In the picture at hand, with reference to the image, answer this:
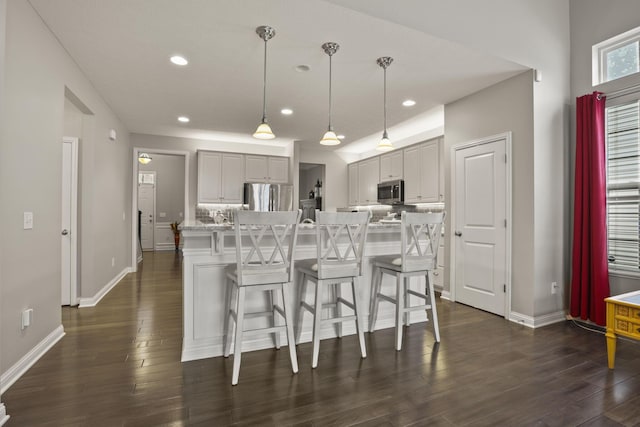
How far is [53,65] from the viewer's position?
2.74 metres

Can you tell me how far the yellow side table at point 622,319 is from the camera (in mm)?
2250

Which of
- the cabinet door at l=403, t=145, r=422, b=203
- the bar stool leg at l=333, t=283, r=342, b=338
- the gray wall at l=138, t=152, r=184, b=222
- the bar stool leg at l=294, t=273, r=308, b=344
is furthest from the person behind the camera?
the gray wall at l=138, t=152, r=184, b=222

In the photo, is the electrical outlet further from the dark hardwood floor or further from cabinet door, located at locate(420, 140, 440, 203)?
cabinet door, located at locate(420, 140, 440, 203)

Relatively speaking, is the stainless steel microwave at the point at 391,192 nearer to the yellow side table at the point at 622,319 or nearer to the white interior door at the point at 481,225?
the white interior door at the point at 481,225

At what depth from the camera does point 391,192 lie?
592 centimetres

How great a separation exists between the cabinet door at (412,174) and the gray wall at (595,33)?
2.17 meters

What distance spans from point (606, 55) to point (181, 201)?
32.0 feet

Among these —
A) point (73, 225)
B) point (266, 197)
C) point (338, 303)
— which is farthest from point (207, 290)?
point (266, 197)

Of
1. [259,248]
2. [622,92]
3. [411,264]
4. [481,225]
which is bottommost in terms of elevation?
[411,264]

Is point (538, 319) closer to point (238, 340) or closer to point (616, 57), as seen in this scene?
point (616, 57)

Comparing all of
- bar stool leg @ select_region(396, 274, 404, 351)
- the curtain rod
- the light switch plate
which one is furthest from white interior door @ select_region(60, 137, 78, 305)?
the curtain rod

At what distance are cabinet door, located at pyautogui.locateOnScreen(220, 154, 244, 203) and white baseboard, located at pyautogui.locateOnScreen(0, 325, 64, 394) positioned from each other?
3.91 meters

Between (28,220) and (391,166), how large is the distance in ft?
16.9

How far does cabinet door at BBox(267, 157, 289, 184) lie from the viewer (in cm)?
687
